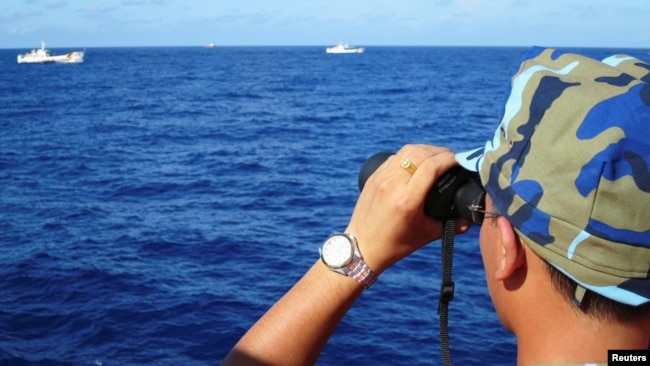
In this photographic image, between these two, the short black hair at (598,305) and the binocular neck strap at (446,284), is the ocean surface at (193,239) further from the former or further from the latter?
the short black hair at (598,305)

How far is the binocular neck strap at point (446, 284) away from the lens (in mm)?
1745

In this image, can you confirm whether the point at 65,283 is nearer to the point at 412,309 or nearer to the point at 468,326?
the point at 412,309

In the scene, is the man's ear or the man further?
the man's ear

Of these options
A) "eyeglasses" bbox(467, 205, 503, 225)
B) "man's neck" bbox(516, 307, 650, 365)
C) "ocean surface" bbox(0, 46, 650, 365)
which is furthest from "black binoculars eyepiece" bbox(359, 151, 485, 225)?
"ocean surface" bbox(0, 46, 650, 365)

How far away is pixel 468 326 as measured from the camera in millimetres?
10227

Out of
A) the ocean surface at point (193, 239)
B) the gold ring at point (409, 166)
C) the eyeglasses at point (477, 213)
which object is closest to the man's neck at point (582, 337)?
the eyeglasses at point (477, 213)

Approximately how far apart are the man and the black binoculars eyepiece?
5 cm

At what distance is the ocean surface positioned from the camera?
973cm

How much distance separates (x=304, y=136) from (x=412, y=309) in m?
19.0

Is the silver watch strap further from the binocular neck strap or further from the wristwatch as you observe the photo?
the binocular neck strap

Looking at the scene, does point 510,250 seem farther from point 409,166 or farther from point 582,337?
point 409,166

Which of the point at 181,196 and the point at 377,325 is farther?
the point at 181,196

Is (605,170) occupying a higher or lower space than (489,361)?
higher

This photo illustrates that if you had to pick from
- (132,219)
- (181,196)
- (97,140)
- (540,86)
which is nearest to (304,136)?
(97,140)
